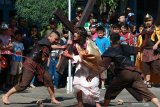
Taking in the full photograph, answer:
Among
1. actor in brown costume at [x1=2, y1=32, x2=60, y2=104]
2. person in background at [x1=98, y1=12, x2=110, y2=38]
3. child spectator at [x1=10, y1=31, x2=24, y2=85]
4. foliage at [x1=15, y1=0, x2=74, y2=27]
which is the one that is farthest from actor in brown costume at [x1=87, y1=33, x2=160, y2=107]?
foliage at [x1=15, y1=0, x2=74, y2=27]

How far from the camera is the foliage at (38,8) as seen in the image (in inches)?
606

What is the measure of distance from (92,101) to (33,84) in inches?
157

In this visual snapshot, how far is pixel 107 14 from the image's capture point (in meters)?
15.9

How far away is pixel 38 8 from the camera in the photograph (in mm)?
15352

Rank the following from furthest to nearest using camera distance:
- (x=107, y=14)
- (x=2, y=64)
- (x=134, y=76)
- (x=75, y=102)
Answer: (x=107, y=14), (x=2, y=64), (x=75, y=102), (x=134, y=76)

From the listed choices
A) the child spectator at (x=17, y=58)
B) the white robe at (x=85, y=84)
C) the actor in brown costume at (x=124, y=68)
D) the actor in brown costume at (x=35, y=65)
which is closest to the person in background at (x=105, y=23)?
the child spectator at (x=17, y=58)

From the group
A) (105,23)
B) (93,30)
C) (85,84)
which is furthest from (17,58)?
(85,84)

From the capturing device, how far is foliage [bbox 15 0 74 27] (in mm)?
15383

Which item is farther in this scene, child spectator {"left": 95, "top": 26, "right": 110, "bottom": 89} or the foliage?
the foliage

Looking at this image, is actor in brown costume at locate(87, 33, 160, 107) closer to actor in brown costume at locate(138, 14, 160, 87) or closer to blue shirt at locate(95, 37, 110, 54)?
blue shirt at locate(95, 37, 110, 54)

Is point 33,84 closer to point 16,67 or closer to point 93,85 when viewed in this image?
point 16,67

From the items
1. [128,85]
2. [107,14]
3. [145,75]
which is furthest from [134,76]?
[107,14]

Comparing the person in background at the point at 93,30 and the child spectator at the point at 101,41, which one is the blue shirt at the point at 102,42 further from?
the person in background at the point at 93,30

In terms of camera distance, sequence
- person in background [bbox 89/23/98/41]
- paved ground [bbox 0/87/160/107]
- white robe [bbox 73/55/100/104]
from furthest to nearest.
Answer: person in background [bbox 89/23/98/41]
paved ground [bbox 0/87/160/107]
white robe [bbox 73/55/100/104]
